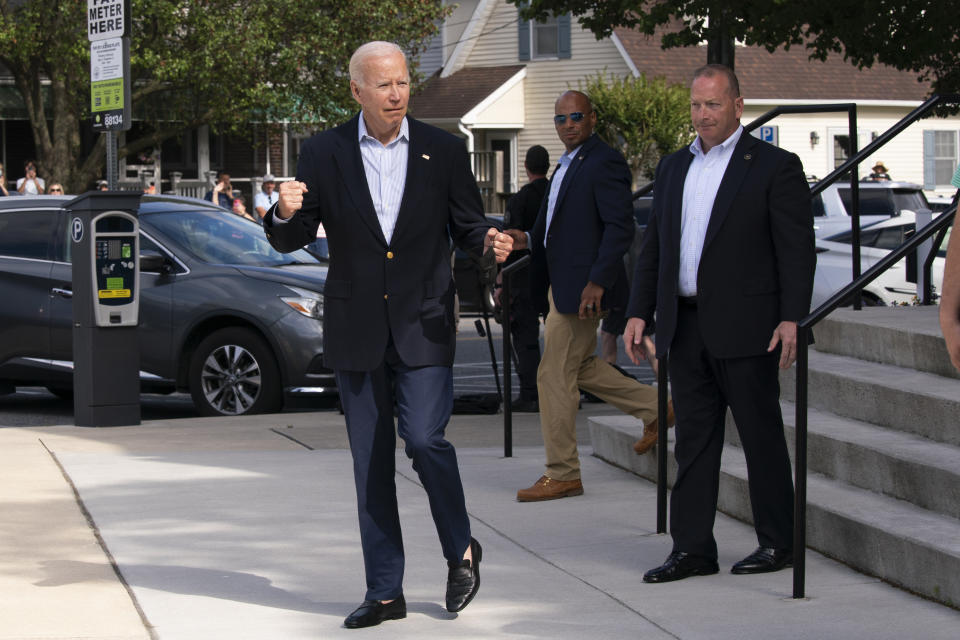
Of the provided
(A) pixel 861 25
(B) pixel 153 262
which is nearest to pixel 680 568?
(B) pixel 153 262

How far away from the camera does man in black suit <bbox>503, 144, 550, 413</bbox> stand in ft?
34.6

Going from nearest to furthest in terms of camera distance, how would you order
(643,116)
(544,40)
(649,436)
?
(649,436), (643,116), (544,40)

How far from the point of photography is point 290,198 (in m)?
4.98

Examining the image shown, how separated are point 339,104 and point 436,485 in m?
28.3

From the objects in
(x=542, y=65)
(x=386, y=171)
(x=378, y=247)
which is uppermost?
(x=542, y=65)

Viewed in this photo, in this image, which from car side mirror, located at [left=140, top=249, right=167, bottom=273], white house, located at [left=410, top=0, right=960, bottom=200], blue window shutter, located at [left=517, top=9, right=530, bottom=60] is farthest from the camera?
blue window shutter, located at [left=517, top=9, right=530, bottom=60]

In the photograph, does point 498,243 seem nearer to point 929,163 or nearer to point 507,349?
point 507,349

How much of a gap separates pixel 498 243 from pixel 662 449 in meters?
1.69

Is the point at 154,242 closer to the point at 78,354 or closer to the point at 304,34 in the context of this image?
the point at 78,354

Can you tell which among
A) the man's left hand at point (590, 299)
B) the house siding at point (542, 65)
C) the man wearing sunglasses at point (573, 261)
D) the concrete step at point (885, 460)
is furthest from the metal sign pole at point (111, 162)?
the house siding at point (542, 65)

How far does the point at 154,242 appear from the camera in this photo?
11367 millimetres

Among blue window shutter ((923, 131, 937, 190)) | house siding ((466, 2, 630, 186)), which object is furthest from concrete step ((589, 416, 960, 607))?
blue window shutter ((923, 131, 937, 190))

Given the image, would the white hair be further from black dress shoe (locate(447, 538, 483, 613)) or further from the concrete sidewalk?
the concrete sidewalk

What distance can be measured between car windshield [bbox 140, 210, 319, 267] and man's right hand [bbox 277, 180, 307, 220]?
6475 millimetres
